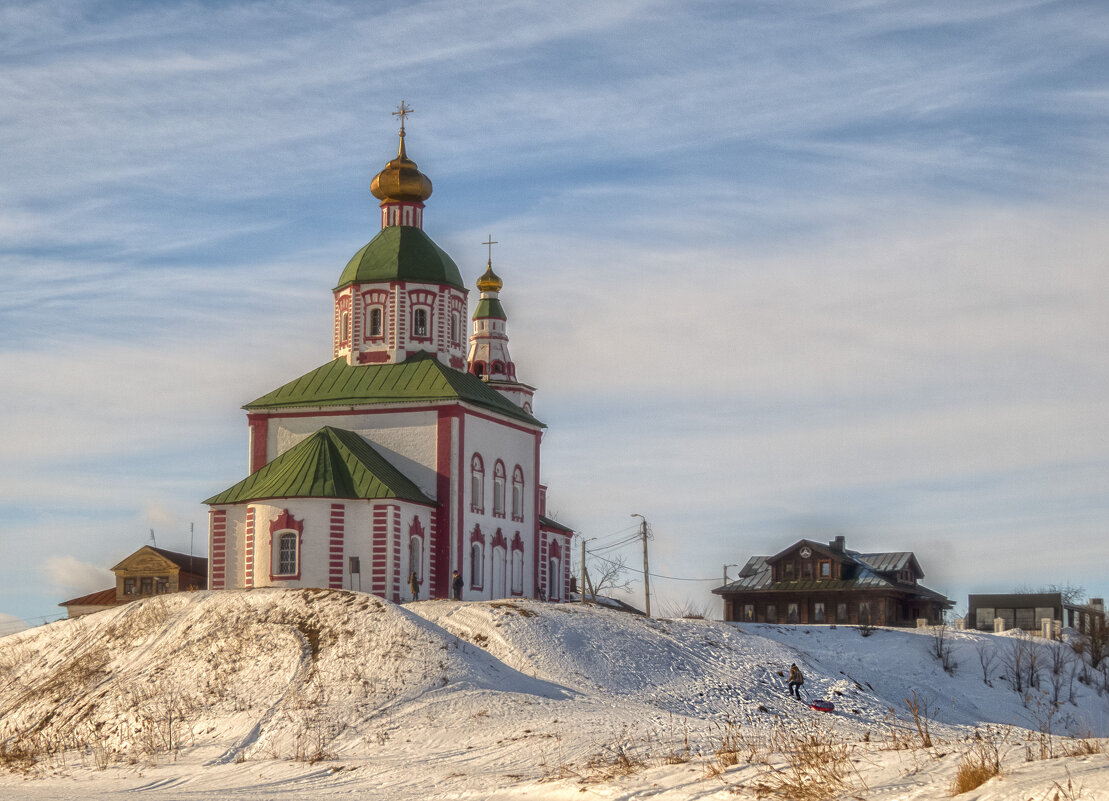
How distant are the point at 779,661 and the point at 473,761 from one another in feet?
57.5

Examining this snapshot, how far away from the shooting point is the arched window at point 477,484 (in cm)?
5088

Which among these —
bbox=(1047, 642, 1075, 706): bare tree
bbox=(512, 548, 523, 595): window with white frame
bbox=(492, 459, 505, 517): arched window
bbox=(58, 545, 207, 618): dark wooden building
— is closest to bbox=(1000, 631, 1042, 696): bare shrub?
bbox=(1047, 642, 1075, 706): bare tree

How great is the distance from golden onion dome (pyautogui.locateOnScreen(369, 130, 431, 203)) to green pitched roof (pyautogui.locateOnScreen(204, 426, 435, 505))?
1085 cm

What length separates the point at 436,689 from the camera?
29609mm

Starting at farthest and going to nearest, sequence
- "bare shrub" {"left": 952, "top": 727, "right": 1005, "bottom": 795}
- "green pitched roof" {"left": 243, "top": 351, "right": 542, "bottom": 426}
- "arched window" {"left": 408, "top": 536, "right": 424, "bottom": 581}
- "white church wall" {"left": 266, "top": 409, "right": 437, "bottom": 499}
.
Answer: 1. "green pitched roof" {"left": 243, "top": 351, "right": 542, "bottom": 426}
2. "white church wall" {"left": 266, "top": 409, "right": 437, "bottom": 499}
3. "arched window" {"left": 408, "top": 536, "right": 424, "bottom": 581}
4. "bare shrub" {"left": 952, "top": 727, "right": 1005, "bottom": 795}

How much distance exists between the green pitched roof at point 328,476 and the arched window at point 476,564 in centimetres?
277

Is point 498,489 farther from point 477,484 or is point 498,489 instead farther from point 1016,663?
point 1016,663

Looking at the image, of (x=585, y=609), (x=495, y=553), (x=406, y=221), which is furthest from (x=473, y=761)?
(x=406, y=221)

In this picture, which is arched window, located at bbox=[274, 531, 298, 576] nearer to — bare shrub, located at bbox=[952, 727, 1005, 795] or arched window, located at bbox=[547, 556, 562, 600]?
arched window, located at bbox=[547, 556, 562, 600]

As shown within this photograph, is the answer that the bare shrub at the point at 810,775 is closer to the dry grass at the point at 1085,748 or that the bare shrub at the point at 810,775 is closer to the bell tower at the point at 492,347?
the dry grass at the point at 1085,748

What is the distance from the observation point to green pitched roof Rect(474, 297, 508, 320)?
7112 centimetres

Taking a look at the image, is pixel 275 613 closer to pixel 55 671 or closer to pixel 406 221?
pixel 55 671

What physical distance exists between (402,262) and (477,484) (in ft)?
30.2

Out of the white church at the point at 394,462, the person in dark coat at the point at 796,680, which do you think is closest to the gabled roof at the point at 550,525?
the white church at the point at 394,462
